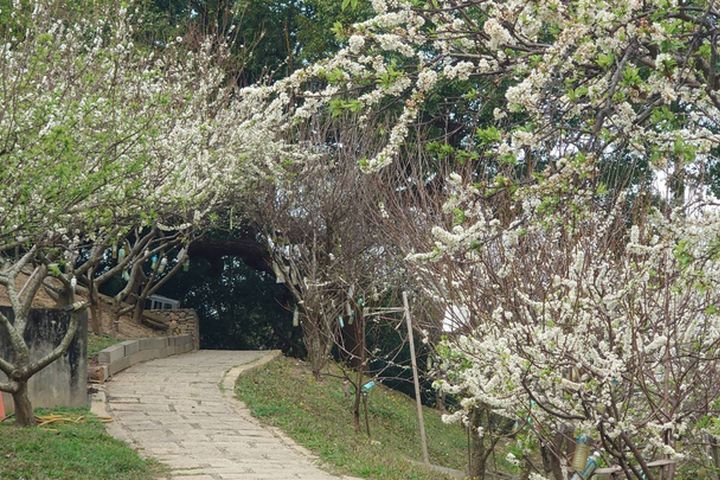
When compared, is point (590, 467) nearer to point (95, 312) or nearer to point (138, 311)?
point (95, 312)

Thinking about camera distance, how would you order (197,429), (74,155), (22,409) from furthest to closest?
(197,429) < (22,409) < (74,155)

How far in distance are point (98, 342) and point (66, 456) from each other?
7.93 m

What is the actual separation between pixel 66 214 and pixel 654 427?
5.02 m

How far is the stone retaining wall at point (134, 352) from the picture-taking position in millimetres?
13711

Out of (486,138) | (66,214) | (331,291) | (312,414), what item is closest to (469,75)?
(486,138)

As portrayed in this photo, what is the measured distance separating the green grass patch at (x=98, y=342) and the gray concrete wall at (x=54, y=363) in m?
3.56

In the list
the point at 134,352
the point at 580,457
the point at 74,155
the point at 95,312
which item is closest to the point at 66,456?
the point at 74,155

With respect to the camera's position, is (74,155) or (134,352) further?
(134,352)

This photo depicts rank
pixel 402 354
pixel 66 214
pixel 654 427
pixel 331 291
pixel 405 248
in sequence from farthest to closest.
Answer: pixel 402 354 < pixel 331 291 < pixel 405 248 < pixel 66 214 < pixel 654 427

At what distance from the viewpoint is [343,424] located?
42.5ft

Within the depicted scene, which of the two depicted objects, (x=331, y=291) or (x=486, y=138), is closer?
(x=486, y=138)

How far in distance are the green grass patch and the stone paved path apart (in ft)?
2.02

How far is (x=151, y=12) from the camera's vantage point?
19.4 metres

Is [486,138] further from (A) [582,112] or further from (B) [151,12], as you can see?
(B) [151,12]
